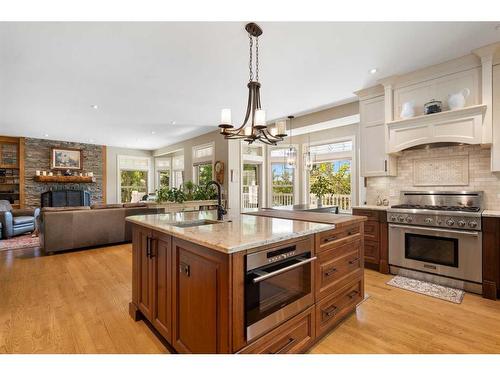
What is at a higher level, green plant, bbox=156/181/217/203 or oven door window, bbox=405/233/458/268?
green plant, bbox=156/181/217/203

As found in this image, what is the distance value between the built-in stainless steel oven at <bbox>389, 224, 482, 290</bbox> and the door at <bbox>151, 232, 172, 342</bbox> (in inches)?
118

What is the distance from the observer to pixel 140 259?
2.16 m

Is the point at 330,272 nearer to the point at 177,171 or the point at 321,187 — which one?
the point at 321,187

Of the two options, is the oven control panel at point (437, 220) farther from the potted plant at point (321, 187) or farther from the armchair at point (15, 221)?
the armchair at point (15, 221)

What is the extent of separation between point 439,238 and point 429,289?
627 millimetres

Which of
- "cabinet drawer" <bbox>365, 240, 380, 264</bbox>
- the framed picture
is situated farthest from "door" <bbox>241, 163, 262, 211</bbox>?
the framed picture

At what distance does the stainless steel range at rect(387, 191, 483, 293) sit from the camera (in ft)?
9.14

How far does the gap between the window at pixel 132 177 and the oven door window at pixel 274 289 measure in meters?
8.88

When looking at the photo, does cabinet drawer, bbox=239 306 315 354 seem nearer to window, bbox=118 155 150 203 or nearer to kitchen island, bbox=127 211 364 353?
kitchen island, bbox=127 211 364 353

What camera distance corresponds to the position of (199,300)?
56.6 inches

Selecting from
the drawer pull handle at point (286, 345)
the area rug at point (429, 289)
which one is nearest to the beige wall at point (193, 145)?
the area rug at point (429, 289)

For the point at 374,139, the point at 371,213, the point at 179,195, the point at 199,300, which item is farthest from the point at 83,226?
the point at 374,139
